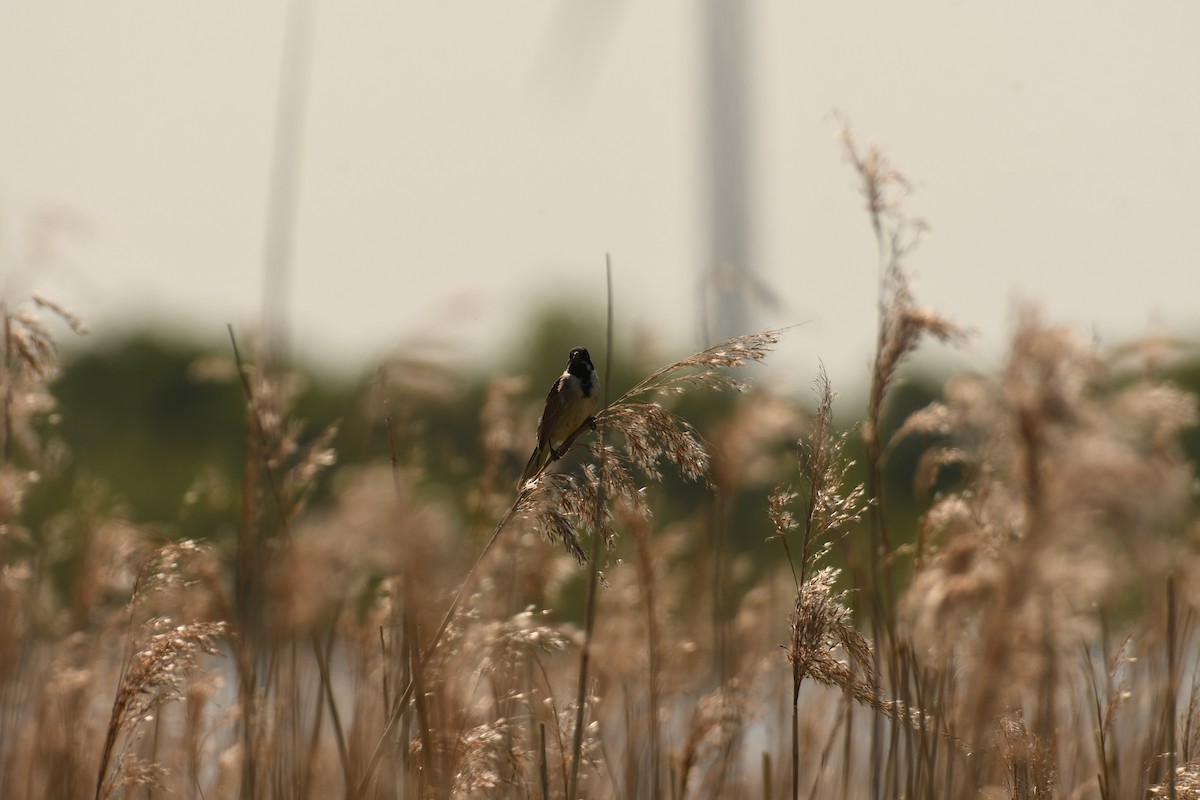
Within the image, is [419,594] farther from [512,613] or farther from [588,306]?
[588,306]

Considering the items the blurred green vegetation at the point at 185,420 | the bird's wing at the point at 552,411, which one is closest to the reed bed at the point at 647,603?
the bird's wing at the point at 552,411

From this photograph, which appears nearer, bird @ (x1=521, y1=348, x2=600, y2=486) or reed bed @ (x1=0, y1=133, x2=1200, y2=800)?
reed bed @ (x1=0, y1=133, x2=1200, y2=800)

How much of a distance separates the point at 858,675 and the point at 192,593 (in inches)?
98.5

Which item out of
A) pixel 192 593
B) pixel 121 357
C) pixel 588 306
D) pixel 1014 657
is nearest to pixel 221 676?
pixel 192 593

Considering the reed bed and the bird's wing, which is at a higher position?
the bird's wing

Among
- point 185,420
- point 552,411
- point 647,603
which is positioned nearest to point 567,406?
point 552,411

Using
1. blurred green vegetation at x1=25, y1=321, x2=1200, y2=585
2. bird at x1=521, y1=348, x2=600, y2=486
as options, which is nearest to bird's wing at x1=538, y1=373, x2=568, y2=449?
bird at x1=521, y1=348, x2=600, y2=486

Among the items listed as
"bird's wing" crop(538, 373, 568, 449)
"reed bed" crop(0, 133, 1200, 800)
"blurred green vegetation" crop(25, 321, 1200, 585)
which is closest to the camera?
"reed bed" crop(0, 133, 1200, 800)

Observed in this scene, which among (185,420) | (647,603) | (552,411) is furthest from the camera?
(185,420)

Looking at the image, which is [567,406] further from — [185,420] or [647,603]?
[185,420]

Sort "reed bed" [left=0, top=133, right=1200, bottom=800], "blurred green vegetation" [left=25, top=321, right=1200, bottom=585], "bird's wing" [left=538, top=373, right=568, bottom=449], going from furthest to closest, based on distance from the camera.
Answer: "blurred green vegetation" [left=25, top=321, right=1200, bottom=585] < "bird's wing" [left=538, top=373, right=568, bottom=449] < "reed bed" [left=0, top=133, right=1200, bottom=800]

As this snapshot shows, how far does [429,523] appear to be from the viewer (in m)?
1.93

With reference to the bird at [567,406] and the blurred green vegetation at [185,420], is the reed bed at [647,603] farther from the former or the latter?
the blurred green vegetation at [185,420]

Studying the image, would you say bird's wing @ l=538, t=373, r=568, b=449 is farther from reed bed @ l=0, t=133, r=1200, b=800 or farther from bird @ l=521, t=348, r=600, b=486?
reed bed @ l=0, t=133, r=1200, b=800
